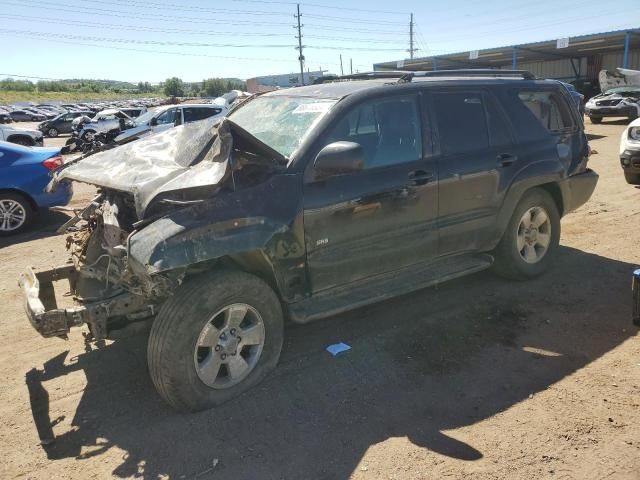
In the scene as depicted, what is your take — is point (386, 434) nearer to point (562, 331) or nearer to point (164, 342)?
point (164, 342)

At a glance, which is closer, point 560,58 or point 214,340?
point 214,340

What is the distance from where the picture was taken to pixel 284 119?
4160 millimetres

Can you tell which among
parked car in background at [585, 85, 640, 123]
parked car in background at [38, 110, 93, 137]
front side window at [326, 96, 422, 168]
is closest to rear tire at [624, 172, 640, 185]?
front side window at [326, 96, 422, 168]

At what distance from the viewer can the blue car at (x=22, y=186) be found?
7859mm

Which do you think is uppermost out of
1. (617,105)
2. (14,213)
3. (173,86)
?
(173,86)

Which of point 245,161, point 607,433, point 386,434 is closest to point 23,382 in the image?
point 245,161

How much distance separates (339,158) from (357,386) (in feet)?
5.13

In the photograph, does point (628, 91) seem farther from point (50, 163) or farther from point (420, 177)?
point (50, 163)

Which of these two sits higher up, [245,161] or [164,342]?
[245,161]

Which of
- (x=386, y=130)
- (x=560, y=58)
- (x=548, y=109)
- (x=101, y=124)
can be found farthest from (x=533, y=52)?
(x=386, y=130)

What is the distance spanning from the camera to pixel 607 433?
3068mm

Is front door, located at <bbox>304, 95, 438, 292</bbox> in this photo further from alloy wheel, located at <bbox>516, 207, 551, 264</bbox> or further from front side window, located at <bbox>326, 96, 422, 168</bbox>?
alloy wheel, located at <bbox>516, 207, 551, 264</bbox>

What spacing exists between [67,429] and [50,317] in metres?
0.74

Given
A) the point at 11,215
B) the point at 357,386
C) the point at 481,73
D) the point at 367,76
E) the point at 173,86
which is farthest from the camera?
the point at 173,86
